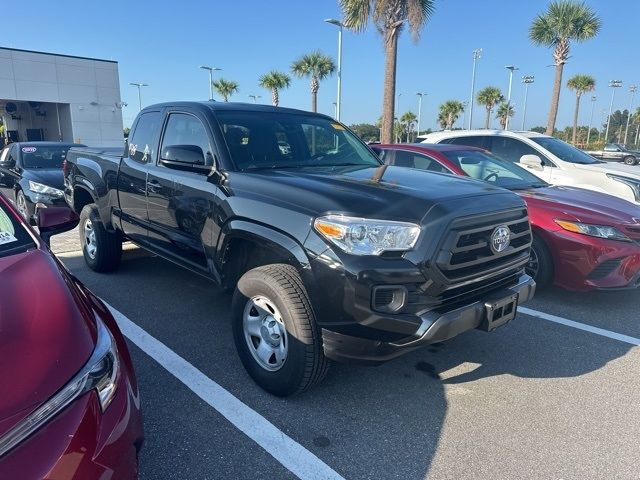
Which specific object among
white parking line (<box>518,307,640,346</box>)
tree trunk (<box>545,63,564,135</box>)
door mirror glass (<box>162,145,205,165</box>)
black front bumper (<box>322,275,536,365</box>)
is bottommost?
white parking line (<box>518,307,640,346</box>)

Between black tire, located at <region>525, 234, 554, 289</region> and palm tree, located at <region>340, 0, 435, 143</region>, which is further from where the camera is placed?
palm tree, located at <region>340, 0, 435, 143</region>

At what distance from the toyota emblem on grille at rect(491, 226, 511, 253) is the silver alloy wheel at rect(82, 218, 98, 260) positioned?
4.49 meters

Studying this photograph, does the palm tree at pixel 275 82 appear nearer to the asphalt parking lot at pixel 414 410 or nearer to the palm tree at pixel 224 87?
the palm tree at pixel 224 87

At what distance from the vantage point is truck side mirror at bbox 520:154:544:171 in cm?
710

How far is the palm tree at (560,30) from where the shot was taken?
24209mm

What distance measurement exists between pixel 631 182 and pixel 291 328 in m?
6.74

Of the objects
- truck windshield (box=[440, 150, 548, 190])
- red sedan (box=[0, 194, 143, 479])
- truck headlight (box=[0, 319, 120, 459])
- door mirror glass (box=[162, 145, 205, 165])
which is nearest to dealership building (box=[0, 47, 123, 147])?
truck windshield (box=[440, 150, 548, 190])

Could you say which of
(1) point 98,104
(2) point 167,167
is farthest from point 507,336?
(1) point 98,104

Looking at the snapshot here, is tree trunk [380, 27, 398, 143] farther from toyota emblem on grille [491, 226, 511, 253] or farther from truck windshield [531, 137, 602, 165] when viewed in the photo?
toyota emblem on grille [491, 226, 511, 253]

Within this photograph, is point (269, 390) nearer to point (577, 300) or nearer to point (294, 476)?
point (294, 476)

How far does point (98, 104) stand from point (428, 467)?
114ft

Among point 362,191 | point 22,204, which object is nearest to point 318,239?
point 362,191

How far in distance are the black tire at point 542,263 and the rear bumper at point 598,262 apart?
0.49ft

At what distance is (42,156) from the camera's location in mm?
9469
